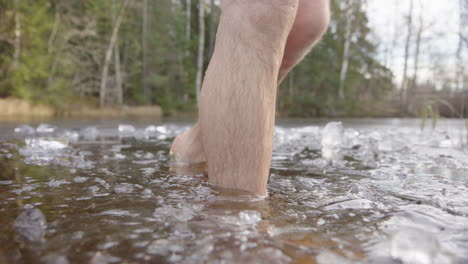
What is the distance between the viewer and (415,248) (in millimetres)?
498

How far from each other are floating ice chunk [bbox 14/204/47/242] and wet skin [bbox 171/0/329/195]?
0.47 metres

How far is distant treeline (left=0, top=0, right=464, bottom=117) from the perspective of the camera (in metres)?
13.8

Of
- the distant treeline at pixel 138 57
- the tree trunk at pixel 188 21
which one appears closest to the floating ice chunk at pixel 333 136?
the distant treeline at pixel 138 57

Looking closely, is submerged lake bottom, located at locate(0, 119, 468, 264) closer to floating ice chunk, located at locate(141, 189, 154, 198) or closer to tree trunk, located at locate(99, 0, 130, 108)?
floating ice chunk, located at locate(141, 189, 154, 198)

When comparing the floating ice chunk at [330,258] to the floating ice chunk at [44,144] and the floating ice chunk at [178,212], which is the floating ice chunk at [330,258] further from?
the floating ice chunk at [44,144]

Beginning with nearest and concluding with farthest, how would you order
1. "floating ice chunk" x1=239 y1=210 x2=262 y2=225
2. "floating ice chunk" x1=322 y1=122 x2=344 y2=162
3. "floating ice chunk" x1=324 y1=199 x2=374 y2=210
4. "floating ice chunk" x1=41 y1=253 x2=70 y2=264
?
"floating ice chunk" x1=41 y1=253 x2=70 y2=264
"floating ice chunk" x1=239 y1=210 x2=262 y2=225
"floating ice chunk" x1=324 y1=199 x2=374 y2=210
"floating ice chunk" x1=322 y1=122 x2=344 y2=162

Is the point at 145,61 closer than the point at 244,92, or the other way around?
the point at 244,92

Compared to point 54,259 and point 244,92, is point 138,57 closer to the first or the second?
point 244,92

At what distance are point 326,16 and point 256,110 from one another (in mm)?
655

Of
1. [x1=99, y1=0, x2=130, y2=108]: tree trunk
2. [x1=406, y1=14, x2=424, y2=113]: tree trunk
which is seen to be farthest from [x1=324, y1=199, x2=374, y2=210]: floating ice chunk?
[x1=406, y1=14, x2=424, y2=113]: tree trunk

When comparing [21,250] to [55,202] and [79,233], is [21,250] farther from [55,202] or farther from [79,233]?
[55,202]

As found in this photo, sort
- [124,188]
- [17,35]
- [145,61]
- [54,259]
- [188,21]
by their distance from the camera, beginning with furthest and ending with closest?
1. [145,61]
2. [188,21]
3. [17,35]
4. [124,188]
5. [54,259]

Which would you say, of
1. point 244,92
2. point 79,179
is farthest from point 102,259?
point 79,179

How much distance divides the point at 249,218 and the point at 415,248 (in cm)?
31
